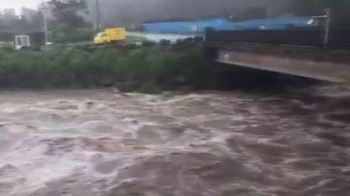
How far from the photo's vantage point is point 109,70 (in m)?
31.6

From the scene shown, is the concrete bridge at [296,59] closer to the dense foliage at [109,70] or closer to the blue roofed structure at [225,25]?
the dense foliage at [109,70]

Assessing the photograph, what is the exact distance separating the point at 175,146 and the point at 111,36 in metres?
23.7

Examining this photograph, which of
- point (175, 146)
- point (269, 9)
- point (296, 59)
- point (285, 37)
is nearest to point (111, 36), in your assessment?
point (269, 9)

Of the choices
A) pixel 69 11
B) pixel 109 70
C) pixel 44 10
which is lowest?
pixel 109 70

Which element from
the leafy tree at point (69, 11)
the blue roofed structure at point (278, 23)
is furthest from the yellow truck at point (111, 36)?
the blue roofed structure at point (278, 23)

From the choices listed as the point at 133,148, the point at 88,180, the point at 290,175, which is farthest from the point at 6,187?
the point at 290,175

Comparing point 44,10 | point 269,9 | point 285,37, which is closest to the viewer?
point 285,37

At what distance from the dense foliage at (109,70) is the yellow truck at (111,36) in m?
5.47

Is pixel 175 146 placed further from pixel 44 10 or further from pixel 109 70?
pixel 44 10

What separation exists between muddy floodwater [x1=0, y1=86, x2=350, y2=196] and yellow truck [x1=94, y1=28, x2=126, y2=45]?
1240cm

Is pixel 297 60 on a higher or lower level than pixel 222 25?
lower

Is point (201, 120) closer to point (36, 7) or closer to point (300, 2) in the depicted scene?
point (300, 2)

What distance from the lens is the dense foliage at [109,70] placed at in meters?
30.6

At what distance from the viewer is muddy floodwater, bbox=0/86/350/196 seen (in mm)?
12188
